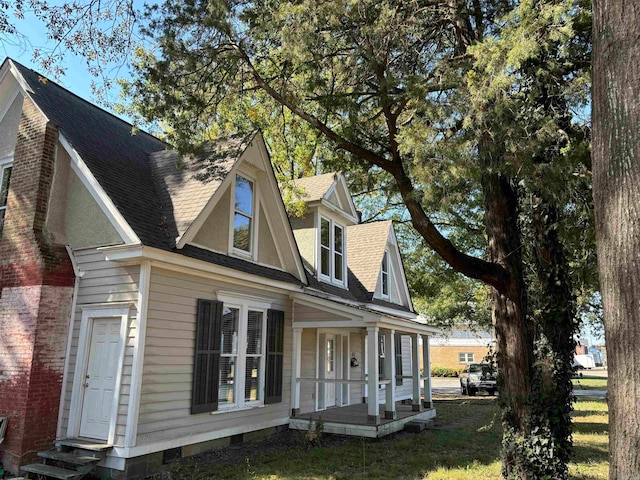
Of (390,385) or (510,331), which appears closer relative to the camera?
(510,331)

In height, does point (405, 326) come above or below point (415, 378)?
above

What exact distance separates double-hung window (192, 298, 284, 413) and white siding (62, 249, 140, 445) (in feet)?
4.33

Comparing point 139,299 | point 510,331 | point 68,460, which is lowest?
point 68,460

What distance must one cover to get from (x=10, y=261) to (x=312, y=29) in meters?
6.80

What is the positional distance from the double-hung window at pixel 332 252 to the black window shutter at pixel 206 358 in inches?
217

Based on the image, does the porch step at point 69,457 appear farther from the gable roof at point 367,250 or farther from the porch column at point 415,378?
the gable roof at point 367,250

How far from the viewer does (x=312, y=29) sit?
24.0ft

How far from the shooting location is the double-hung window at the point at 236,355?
8688 millimetres

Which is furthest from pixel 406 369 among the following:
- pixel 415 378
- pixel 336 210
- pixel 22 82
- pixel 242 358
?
pixel 22 82

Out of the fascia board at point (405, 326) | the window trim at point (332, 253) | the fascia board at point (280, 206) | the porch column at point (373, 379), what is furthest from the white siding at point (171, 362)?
the window trim at point (332, 253)

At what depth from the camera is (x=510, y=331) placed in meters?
7.36

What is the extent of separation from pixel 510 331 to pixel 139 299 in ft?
19.7

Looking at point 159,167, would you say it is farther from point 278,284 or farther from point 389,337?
point 389,337

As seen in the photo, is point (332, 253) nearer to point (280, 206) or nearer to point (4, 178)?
point (280, 206)
